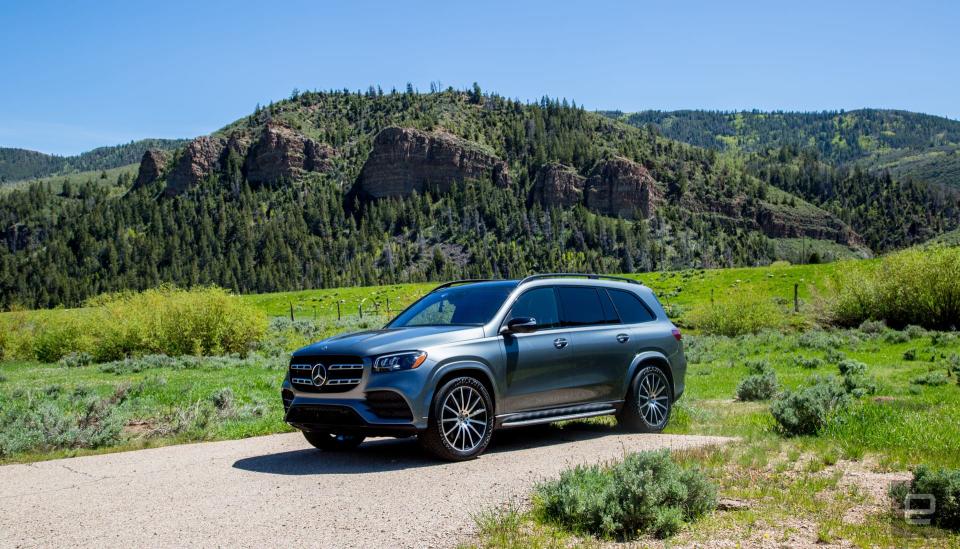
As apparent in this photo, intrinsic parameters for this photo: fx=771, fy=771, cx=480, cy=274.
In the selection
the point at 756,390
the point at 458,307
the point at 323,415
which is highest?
the point at 458,307

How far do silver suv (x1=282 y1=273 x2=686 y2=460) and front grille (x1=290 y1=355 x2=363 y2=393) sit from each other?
0.04ft

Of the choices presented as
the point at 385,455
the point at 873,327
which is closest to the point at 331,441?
the point at 385,455

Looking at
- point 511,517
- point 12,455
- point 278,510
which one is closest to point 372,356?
point 278,510

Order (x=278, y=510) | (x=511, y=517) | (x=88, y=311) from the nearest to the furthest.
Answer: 1. (x=511, y=517)
2. (x=278, y=510)
3. (x=88, y=311)

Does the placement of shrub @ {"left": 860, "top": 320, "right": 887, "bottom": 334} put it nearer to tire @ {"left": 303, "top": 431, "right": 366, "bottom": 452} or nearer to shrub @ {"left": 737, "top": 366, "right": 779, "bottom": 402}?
shrub @ {"left": 737, "top": 366, "right": 779, "bottom": 402}

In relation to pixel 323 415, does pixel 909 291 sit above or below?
below

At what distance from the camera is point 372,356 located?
838 cm

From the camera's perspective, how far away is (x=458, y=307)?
32.3 ft

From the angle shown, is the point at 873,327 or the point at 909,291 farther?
the point at 909,291

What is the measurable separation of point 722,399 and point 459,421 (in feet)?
34.7

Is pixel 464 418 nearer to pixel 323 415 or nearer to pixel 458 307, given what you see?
pixel 323 415

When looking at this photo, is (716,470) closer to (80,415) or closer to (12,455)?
(12,455)

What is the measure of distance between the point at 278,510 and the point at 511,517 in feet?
6.88

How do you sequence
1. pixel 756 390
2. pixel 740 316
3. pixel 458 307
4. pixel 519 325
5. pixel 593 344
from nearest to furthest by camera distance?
pixel 519 325 → pixel 458 307 → pixel 593 344 → pixel 756 390 → pixel 740 316
